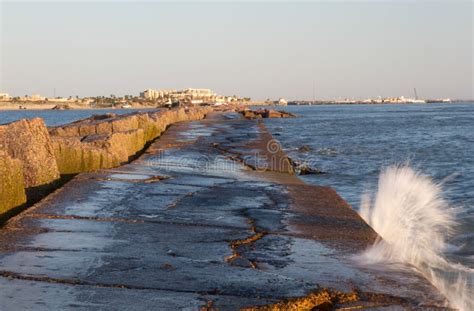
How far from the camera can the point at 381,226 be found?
18.7ft

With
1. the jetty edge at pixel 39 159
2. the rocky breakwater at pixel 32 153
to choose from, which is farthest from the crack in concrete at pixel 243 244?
the rocky breakwater at pixel 32 153

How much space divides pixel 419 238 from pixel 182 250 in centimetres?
312

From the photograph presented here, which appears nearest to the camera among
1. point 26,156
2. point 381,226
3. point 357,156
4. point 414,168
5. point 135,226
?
point 135,226

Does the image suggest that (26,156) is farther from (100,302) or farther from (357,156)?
(357,156)

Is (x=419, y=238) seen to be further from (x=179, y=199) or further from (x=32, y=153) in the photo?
(x=32, y=153)

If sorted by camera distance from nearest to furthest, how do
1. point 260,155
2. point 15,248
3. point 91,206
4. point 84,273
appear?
point 84,273
point 15,248
point 91,206
point 260,155

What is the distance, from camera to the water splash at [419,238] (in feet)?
11.7

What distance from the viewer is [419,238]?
5770mm

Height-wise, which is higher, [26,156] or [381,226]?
[26,156]

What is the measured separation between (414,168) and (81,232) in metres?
12.3

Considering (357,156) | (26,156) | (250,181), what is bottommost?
(357,156)

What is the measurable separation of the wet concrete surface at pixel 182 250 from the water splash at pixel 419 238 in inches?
9.4

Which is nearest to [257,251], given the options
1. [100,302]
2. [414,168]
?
[100,302]

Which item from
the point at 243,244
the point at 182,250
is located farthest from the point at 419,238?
the point at 182,250
